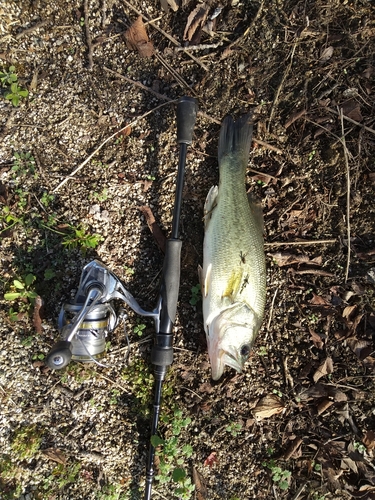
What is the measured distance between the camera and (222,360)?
2.81 metres

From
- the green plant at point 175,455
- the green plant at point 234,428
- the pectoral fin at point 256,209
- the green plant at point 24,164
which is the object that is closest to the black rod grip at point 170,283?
the pectoral fin at point 256,209

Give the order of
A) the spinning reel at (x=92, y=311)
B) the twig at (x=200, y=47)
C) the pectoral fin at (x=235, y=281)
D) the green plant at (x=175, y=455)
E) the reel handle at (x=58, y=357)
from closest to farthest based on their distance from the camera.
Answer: the reel handle at (x=58, y=357), the spinning reel at (x=92, y=311), the pectoral fin at (x=235, y=281), the green plant at (x=175, y=455), the twig at (x=200, y=47)

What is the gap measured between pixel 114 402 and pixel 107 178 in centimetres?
180

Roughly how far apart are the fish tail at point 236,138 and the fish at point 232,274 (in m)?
0.02

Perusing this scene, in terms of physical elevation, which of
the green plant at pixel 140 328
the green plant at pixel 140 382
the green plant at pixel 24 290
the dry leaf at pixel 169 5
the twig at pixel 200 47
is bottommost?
the green plant at pixel 140 382

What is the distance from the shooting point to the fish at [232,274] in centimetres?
276

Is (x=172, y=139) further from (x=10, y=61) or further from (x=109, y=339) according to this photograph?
(x=109, y=339)

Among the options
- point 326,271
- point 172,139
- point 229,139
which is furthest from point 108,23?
point 326,271

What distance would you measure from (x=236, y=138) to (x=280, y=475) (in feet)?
8.63

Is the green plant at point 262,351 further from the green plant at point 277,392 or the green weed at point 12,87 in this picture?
the green weed at point 12,87

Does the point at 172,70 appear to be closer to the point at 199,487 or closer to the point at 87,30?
the point at 87,30

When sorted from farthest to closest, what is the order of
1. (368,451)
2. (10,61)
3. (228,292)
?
(10,61), (368,451), (228,292)

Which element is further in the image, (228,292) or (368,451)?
(368,451)

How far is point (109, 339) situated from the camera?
3.06m
